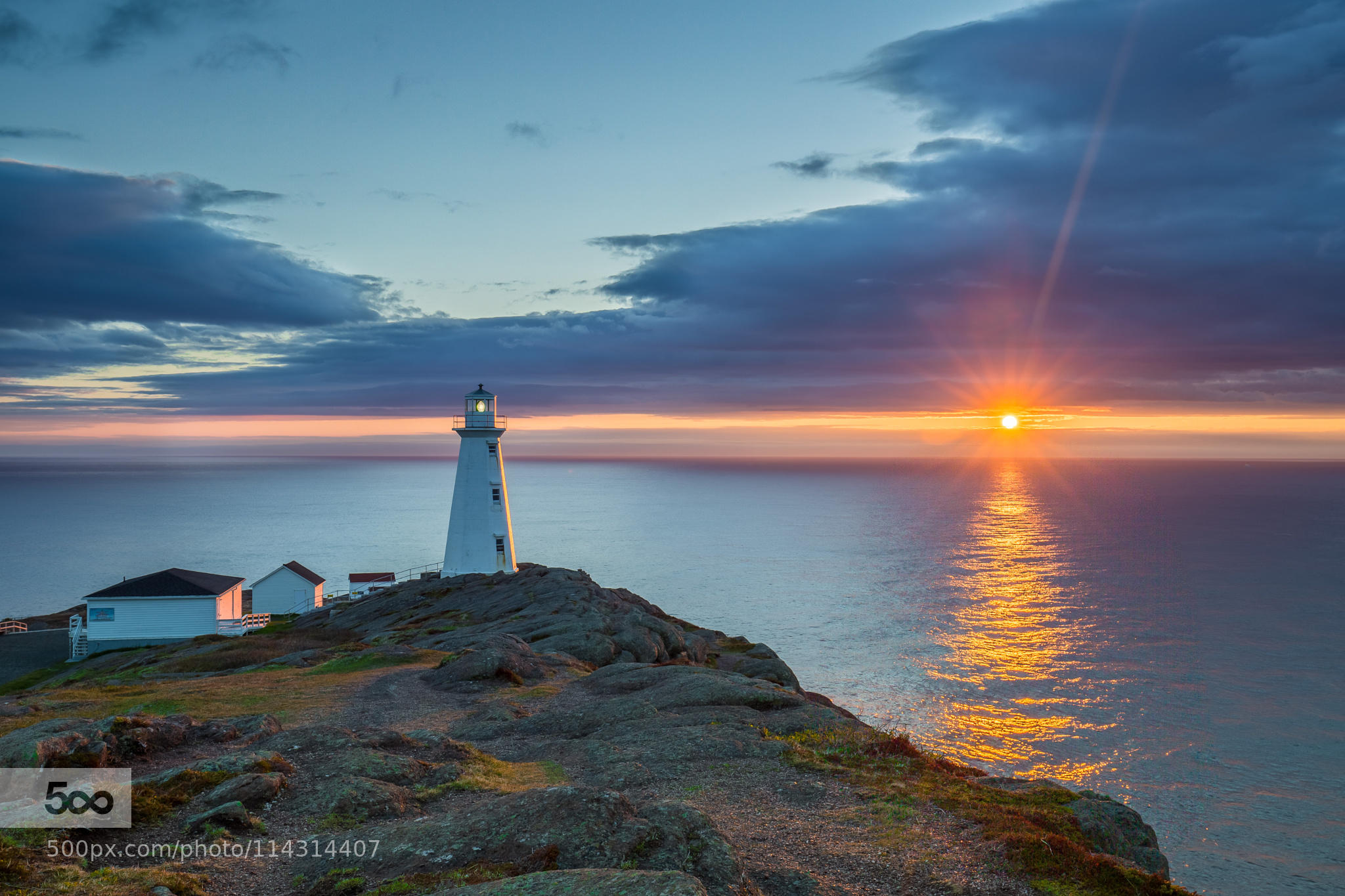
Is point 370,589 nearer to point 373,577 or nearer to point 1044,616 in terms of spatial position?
point 373,577

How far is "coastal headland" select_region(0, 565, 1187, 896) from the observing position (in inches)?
360

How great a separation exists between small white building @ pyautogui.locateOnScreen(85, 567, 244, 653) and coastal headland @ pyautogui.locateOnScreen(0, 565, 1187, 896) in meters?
31.3

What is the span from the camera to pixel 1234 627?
2496 inches

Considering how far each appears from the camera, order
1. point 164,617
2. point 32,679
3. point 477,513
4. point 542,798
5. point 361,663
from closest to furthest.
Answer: point 542,798, point 361,663, point 32,679, point 164,617, point 477,513

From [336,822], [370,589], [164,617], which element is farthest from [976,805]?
[370,589]

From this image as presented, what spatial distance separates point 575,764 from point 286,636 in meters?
32.3

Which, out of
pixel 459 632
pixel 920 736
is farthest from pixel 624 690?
pixel 920 736

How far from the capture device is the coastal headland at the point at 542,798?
9148 mm

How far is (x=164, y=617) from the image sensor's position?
52469 mm

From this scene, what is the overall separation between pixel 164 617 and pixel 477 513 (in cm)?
2310

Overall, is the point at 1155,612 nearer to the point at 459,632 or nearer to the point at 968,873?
the point at 459,632

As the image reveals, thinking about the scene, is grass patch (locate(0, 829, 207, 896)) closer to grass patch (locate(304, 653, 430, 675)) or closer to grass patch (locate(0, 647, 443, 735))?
grass patch (locate(0, 647, 443, 735))

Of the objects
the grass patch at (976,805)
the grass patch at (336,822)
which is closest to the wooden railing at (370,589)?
the grass patch at (976,805)

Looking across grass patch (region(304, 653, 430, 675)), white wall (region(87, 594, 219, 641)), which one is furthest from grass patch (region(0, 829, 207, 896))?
white wall (region(87, 594, 219, 641))
